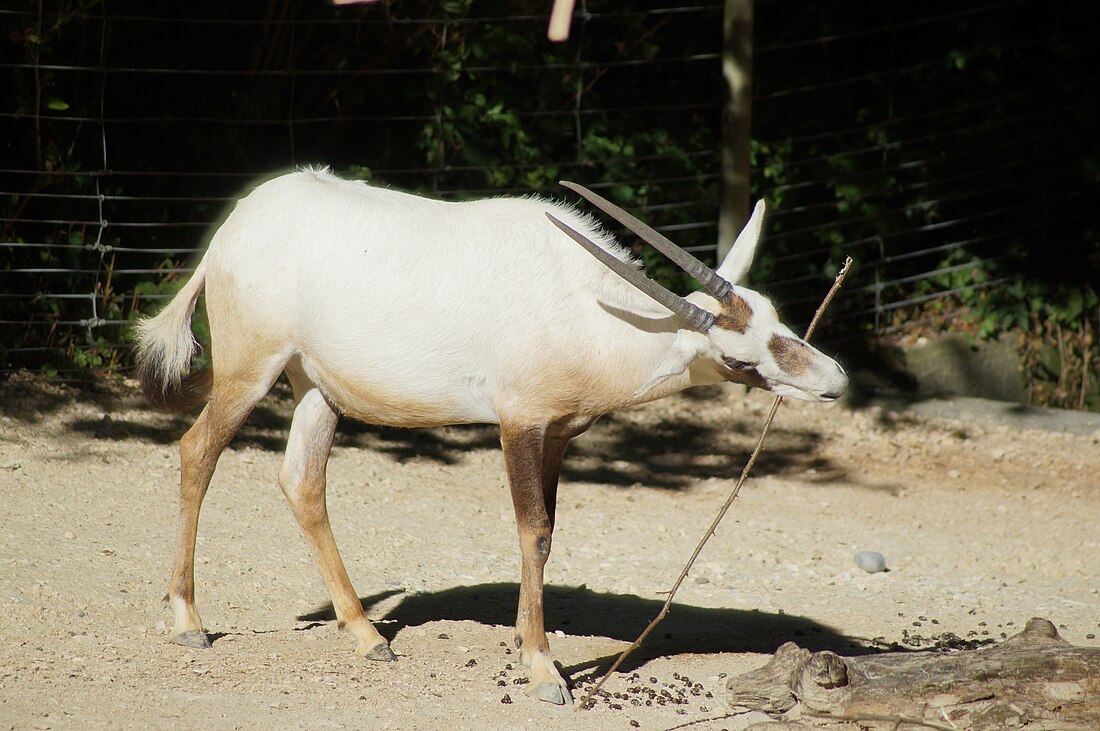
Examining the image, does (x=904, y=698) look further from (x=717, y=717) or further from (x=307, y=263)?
(x=307, y=263)

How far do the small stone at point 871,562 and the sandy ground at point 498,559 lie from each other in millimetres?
54

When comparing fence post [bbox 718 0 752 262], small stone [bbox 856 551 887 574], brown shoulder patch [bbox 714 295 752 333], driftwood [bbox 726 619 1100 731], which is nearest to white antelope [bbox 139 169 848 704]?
brown shoulder patch [bbox 714 295 752 333]

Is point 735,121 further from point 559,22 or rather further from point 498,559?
point 559,22

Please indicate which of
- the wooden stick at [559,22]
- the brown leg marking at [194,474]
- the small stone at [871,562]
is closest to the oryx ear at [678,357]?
the wooden stick at [559,22]

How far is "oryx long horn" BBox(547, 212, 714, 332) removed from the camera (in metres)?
4.21

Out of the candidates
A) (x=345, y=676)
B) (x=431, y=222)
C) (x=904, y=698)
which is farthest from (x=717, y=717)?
(x=431, y=222)

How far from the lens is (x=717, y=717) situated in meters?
4.29

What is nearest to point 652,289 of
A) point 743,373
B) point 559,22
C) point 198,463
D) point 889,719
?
point 743,373

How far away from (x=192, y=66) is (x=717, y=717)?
6110mm

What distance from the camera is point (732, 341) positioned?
14.2 feet

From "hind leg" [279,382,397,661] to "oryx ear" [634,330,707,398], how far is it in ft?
4.54

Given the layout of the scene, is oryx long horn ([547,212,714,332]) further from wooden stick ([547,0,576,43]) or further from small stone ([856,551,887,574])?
small stone ([856,551,887,574])

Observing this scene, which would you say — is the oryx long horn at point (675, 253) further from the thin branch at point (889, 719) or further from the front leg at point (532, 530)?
the thin branch at point (889, 719)

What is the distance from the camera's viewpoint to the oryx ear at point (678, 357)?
4.31m
